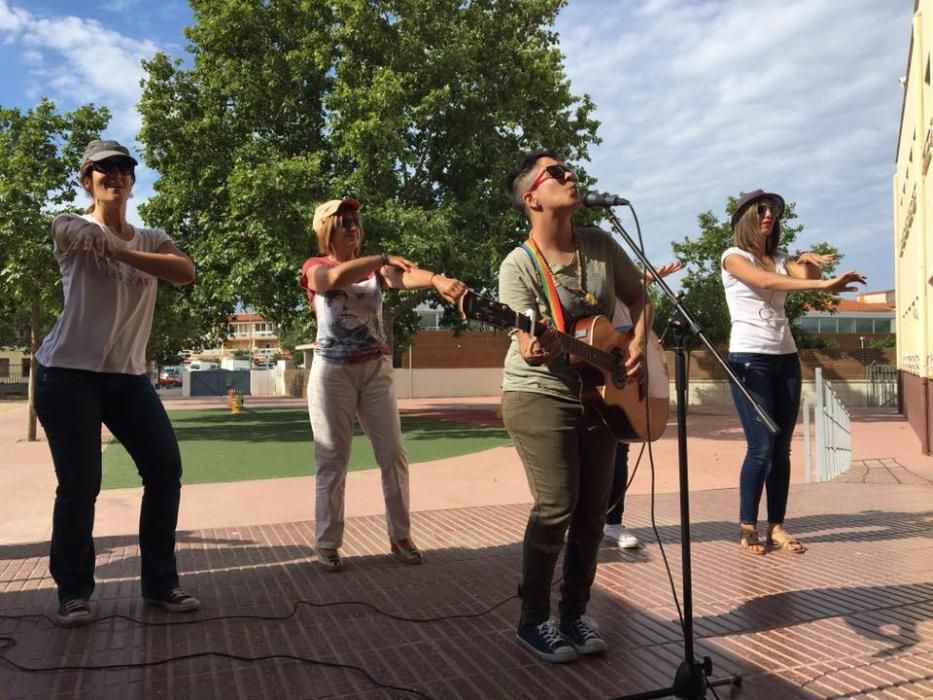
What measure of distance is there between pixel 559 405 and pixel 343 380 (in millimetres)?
1801

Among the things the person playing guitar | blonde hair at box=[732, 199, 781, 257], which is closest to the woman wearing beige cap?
the person playing guitar

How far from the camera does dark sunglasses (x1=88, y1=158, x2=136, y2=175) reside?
11.7 ft

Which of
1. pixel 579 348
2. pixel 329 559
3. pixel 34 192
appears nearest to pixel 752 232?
pixel 579 348

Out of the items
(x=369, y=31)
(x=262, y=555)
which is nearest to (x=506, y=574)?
(x=262, y=555)

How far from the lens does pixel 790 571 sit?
4500 millimetres

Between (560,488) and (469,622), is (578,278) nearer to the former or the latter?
(560,488)

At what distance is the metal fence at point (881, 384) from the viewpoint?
31.6 meters

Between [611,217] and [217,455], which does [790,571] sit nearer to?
[611,217]

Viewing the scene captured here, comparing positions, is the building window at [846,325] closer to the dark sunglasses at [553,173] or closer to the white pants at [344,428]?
the white pants at [344,428]

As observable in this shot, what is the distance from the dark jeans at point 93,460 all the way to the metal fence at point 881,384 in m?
32.4

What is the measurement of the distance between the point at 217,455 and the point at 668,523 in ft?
28.8

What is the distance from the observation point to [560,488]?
3.08m

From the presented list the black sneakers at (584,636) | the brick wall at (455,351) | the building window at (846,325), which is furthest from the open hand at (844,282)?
the building window at (846,325)

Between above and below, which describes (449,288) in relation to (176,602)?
above
